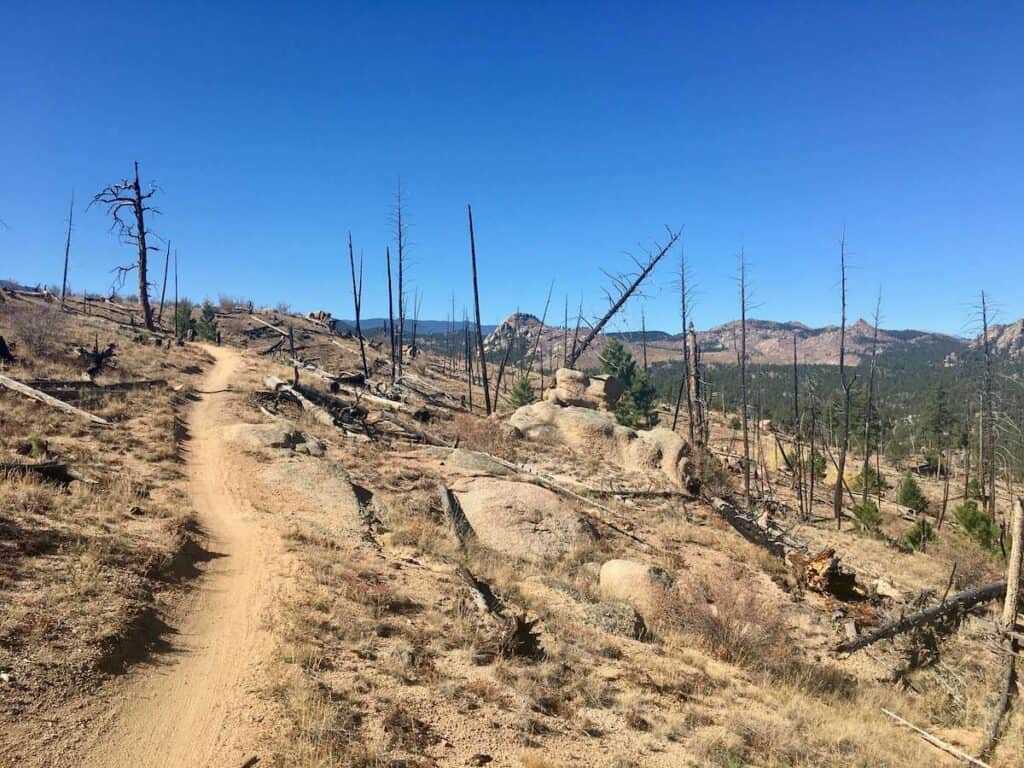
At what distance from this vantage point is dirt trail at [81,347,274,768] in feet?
15.5

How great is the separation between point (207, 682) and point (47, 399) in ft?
45.8

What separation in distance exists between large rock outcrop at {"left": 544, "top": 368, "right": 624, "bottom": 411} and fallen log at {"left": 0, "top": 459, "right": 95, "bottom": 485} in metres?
20.4

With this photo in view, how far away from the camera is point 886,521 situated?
31.2 m

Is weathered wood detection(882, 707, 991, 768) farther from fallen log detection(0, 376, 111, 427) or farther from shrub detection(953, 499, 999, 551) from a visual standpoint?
shrub detection(953, 499, 999, 551)

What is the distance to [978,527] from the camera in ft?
80.6

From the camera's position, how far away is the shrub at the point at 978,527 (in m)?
23.5

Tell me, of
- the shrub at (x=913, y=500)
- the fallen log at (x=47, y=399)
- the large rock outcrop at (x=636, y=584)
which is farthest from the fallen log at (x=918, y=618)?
the shrub at (x=913, y=500)

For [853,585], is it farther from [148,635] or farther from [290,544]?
[148,635]

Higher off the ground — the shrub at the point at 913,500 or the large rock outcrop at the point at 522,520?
the large rock outcrop at the point at 522,520

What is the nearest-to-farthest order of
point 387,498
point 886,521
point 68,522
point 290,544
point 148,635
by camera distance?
1. point 148,635
2. point 68,522
3. point 290,544
4. point 387,498
5. point 886,521

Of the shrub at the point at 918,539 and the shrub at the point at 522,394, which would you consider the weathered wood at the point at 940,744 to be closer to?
the shrub at the point at 918,539

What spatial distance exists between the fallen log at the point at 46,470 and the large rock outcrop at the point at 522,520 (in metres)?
7.97

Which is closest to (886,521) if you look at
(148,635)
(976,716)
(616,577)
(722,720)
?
(976,716)

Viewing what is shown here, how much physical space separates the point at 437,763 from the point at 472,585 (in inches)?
154
